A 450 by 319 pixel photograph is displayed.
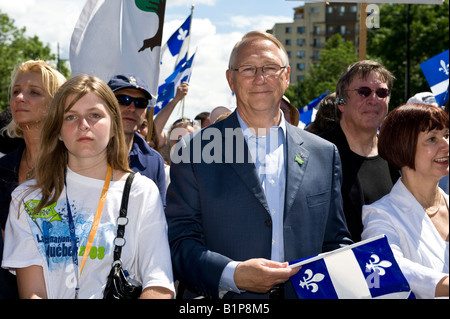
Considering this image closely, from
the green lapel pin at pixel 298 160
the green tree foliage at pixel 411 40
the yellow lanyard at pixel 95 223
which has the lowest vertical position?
the yellow lanyard at pixel 95 223

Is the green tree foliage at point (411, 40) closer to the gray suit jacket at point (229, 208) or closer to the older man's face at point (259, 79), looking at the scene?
the older man's face at point (259, 79)

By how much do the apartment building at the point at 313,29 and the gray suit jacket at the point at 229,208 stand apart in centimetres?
11009

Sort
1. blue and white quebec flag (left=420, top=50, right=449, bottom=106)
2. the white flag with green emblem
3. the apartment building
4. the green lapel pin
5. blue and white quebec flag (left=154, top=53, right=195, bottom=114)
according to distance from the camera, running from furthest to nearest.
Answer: the apartment building < blue and white quebec flag (left=154, top=53, right=195, bottom=114) < blue and white quebec flag (left=420, top=50, right=449, bottom=106) < the white flag with green emblem < the green lapel pin

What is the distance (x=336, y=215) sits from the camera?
10.5 ft

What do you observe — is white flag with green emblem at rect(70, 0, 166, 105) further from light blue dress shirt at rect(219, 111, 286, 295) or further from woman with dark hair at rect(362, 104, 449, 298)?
woman with dark hair at rect(362, 104, 449, 298)

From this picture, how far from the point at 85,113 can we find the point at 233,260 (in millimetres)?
1022

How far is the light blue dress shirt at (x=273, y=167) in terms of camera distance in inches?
122

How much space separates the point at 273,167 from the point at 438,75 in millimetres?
4720

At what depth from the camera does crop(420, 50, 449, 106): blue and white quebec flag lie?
7.12 meters

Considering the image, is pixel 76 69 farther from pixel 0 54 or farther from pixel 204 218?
pixel 0 54

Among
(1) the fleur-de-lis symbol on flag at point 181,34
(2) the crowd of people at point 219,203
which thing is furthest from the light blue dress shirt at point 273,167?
(1) the fleur-de-lis symbol on flag at point 181,34

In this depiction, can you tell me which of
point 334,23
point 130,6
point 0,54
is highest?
point 334,23

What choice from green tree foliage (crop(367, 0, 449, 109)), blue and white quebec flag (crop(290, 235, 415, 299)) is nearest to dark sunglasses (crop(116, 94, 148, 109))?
blue and white quebec flag (crop(290, 235, 415, 299))

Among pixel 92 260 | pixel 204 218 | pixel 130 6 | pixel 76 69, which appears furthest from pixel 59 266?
pixel 130 6
